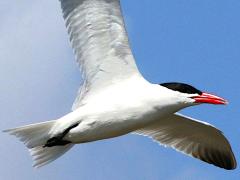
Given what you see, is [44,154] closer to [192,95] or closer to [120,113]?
[120,113]

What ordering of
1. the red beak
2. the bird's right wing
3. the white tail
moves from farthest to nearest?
the bird's right wing, the red beak, the white tail

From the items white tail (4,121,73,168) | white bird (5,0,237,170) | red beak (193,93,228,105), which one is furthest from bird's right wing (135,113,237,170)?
white tail (4,121,73,168)

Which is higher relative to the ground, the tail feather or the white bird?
the white bird

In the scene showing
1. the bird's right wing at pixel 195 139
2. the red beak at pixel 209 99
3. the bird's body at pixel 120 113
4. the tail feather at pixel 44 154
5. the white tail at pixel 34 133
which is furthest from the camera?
the bird's right wing at pixel 195 139

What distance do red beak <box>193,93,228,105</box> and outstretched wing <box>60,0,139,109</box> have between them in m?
0.96

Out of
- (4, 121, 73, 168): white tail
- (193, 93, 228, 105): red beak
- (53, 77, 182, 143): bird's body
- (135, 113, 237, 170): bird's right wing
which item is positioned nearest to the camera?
(53, 77, 182, 143): bird's body

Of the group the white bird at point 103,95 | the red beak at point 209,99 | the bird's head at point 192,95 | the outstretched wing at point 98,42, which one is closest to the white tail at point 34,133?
the white bird at point 103,95

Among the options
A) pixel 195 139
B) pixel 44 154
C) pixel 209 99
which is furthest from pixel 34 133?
pixel 195 139

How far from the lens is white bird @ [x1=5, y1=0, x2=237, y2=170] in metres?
12.5

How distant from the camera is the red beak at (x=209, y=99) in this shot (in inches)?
506

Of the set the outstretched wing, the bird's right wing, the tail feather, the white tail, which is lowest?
the bird's right wing

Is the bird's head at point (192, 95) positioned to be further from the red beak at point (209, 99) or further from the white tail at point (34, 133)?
the white tail at point (34, 133)

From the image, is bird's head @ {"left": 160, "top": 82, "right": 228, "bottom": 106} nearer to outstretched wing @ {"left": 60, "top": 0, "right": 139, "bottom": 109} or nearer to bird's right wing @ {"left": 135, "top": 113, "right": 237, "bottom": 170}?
outstretched wing @ {"left": 60, "top": 0, "right": 139, "bottom": 109}

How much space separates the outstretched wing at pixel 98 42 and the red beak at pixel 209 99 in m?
0.96
